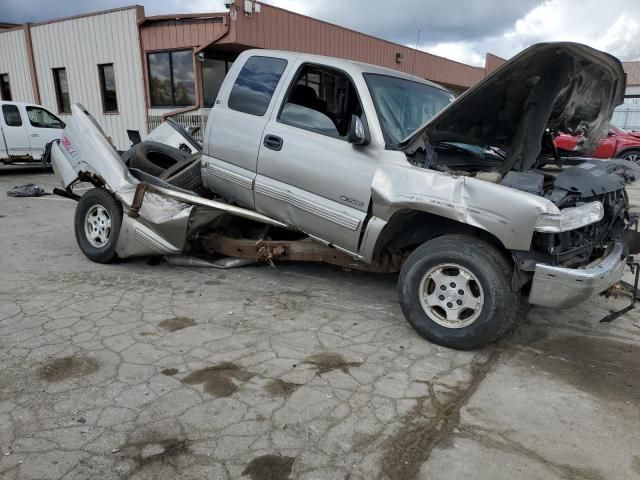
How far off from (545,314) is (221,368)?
2.86 meters

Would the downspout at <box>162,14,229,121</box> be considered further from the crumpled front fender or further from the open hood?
the crumpled front fender

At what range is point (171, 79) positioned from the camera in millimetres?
15383

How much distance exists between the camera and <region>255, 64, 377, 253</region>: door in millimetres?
3881

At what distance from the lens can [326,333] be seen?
3.86 meters

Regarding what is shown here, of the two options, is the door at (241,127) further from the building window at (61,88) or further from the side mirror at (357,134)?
the building window at (61,88)

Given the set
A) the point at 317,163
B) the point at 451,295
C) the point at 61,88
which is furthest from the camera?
the point at 61,88

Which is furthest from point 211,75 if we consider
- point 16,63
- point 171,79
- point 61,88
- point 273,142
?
point 273,142

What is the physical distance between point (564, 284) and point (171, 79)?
48.0 ft

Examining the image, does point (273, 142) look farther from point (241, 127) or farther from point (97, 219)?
point (97, 219)

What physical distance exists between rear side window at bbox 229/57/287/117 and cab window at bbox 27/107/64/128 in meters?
11.4

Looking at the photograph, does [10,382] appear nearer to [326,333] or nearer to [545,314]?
[326,333]

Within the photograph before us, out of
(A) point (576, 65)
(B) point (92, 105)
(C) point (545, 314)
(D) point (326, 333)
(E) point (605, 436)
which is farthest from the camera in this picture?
(B) point (92, 105)

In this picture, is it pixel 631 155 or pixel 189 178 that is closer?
pixel 189 178

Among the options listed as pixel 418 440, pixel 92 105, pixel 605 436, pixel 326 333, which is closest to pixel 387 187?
pixel 326 333
